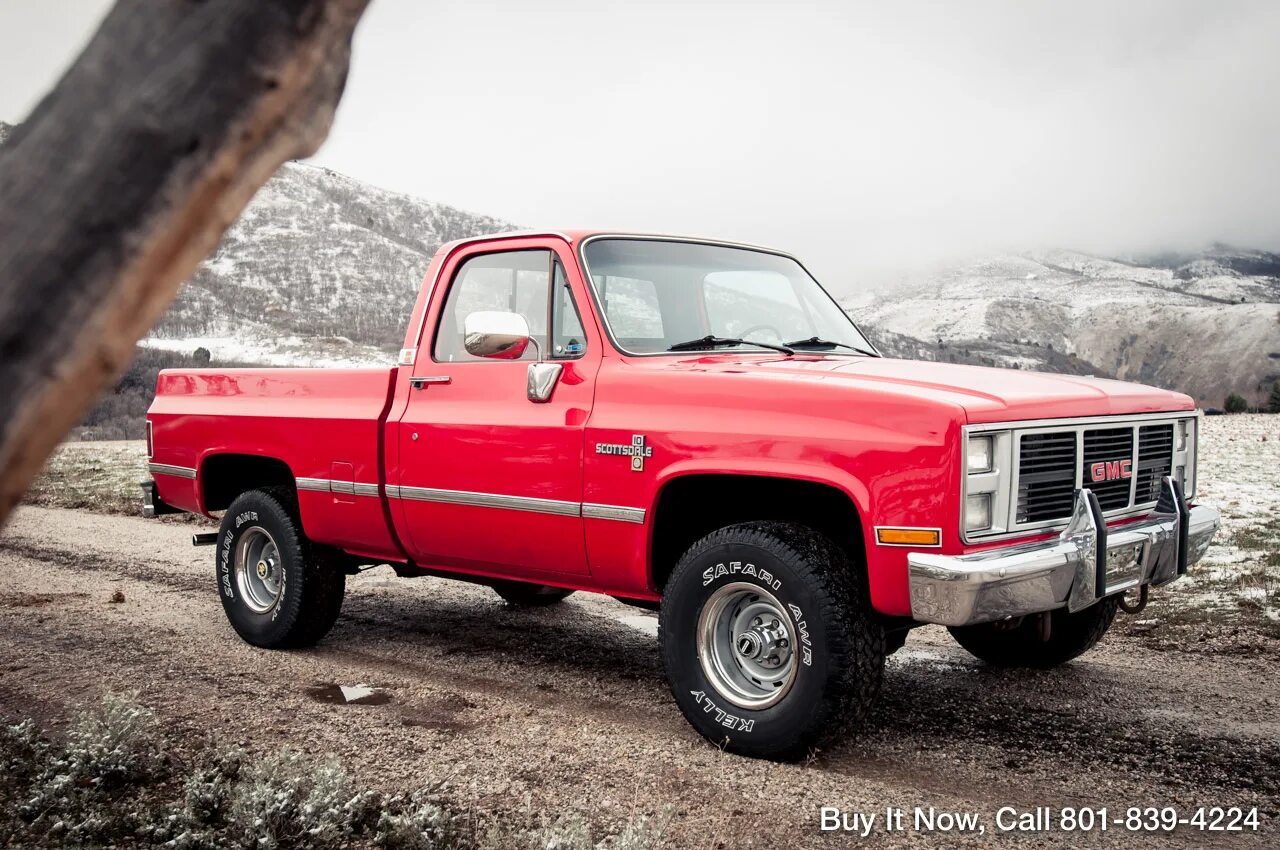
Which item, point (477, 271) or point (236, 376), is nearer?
point (477, 271)

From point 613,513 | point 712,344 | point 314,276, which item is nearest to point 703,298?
point 712,344

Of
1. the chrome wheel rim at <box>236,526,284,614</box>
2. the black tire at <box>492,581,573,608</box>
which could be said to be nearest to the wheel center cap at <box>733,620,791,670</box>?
the black tire at <box>492,581,573,608</box>

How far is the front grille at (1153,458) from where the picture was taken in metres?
4.41

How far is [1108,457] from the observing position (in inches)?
164

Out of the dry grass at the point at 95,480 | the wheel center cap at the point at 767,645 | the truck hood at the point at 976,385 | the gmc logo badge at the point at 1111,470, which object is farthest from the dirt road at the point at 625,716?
the dry grass at the point at 95,480

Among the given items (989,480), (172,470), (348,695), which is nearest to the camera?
(989,480)

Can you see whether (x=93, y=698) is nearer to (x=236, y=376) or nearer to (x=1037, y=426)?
(x=236, y=376)

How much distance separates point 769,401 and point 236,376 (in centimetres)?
356

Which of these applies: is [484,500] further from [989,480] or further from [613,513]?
[989,480]

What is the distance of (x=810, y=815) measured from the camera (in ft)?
11.3

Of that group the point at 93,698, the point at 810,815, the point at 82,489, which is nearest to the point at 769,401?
the point at 810,815

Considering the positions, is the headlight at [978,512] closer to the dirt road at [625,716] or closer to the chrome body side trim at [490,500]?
the dirt road at [625,716]

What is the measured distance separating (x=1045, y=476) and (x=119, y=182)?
129 inches

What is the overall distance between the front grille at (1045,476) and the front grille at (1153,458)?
22.6 inches
